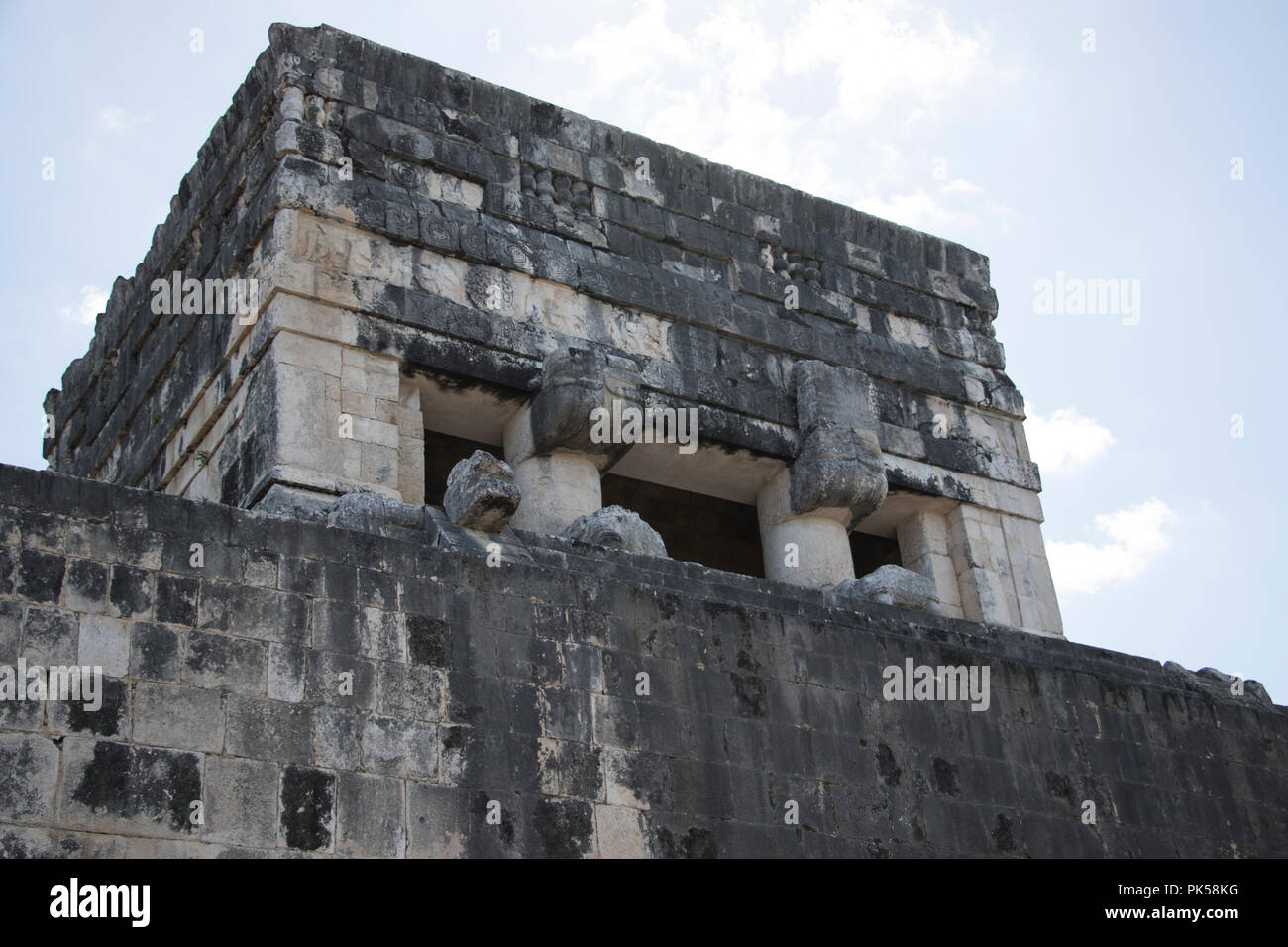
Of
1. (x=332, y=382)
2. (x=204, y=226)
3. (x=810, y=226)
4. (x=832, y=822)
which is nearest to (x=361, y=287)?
(x=332, y=382)

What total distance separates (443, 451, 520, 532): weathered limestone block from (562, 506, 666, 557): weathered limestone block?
1.42 meters

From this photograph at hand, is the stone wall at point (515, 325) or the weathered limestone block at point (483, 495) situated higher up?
the stone wall at point (515, 325)

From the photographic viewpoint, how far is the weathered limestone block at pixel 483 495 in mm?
10008

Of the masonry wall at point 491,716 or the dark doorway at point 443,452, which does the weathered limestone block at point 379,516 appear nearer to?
the masonry wall at point 491,716

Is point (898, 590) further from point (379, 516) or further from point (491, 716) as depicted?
point (491, 716)

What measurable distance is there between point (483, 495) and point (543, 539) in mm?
842

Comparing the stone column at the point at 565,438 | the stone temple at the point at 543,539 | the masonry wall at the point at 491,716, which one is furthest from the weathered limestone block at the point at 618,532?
the stone column at the point at 565,438

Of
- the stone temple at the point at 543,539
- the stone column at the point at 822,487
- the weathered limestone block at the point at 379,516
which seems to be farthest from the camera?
the stone column at the point at 822,487

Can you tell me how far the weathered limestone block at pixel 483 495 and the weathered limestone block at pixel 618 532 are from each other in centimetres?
142

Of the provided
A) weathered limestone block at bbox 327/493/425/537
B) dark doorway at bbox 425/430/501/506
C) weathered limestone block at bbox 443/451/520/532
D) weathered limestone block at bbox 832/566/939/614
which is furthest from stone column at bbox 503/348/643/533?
weathered limestone block at bbox 443/451/520/532

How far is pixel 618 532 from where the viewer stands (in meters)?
11.6

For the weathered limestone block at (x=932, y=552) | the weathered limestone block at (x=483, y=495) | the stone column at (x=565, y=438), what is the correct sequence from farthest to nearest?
the weathered limestone block at (x=932, y=552) → the stone column at (x=565, y=438) → the weathered limestone block at (x=483, y=495)

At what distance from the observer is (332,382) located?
513 inches

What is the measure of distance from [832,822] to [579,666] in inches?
63.6
